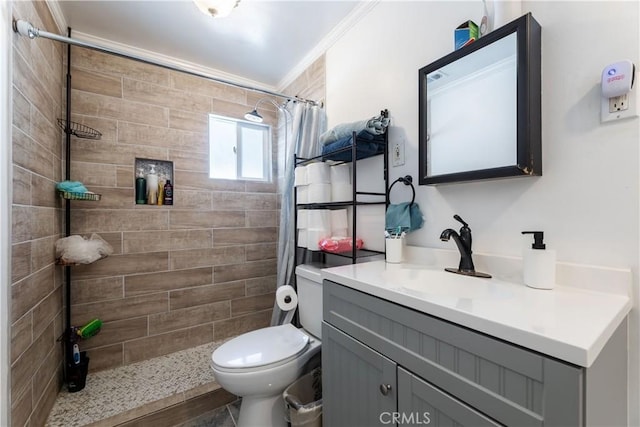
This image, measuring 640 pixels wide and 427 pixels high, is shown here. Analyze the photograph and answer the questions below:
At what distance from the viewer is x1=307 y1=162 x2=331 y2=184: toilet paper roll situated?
1729 millimetres

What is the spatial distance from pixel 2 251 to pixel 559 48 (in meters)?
2.05

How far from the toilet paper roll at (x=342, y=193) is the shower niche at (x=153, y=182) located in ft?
4.20

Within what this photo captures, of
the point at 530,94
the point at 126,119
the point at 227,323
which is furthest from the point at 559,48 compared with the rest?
the point at 227,323

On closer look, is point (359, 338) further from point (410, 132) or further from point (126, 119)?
point (126, 119)

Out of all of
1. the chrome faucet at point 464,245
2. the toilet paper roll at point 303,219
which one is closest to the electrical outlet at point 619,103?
the chrome faucet at point 464,245

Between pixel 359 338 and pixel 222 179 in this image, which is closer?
pixel 359 338

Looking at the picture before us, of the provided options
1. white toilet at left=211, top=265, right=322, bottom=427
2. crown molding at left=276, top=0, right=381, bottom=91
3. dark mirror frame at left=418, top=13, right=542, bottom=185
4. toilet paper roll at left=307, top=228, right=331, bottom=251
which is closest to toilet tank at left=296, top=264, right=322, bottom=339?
white toilet at left=211, top=265, right=322, bottom=427

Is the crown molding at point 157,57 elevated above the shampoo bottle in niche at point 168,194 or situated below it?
above

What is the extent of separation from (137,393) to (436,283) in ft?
5.94

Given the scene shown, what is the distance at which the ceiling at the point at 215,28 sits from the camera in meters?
1.63

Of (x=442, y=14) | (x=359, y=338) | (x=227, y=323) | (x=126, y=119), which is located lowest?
(x=227, y=323)

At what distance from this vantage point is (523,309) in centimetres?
68

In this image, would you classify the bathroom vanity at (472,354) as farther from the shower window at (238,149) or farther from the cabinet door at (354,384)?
the shower window at (238,149)

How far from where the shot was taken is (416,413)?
0.76 m
